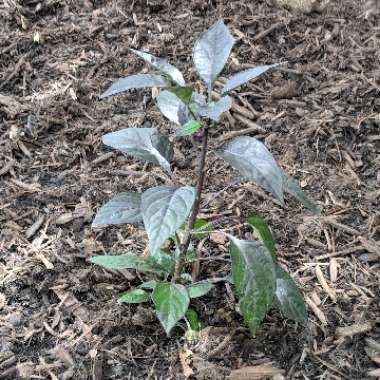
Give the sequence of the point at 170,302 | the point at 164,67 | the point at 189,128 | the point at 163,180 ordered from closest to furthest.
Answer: the point at 189,128 < the point at 164,67 < the point at 170,302 < the point at 163,180

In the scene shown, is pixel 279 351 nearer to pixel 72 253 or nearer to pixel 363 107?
pixel 72 253

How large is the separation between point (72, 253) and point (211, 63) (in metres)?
1.10

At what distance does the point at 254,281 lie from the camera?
1886 mm

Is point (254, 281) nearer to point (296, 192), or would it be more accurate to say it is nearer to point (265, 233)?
point (265, 233)

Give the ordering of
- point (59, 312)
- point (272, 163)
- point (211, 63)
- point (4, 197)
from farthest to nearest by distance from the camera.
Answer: point (4, 197) → point (59, 312) → point (211, 63) → point (272, 163)

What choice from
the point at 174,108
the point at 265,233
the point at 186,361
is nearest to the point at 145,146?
the point at 174,108

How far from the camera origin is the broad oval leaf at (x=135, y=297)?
2240 millimetres

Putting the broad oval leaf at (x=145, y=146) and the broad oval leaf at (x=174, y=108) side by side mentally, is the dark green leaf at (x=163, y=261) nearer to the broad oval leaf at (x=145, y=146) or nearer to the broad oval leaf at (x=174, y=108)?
the broad oval leaf at (x=145, y=146)

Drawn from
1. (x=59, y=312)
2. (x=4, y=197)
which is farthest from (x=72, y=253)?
(x=4, y=197)

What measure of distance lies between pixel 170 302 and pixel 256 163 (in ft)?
1.99

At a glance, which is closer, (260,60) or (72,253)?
(72,253)

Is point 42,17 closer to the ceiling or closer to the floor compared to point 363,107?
closer to the ceiling

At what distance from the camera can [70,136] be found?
3.03 meters

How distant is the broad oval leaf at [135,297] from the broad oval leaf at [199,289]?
0.18 meters
